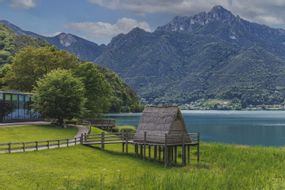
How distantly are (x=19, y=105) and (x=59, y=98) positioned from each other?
10.2 metres

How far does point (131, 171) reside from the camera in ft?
119

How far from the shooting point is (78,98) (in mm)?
64750

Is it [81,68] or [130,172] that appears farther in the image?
[81,68]

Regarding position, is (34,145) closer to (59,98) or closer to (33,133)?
(33,133)

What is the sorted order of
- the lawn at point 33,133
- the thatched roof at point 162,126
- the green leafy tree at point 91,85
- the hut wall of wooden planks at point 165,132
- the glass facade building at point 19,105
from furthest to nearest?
the green leafy tree at point 91,85 < the glass facade building at point 19,105 < the lawn at point 33,133 < the thatched roof at point 162,126 < the hut wall of wooden planks at point 165,132

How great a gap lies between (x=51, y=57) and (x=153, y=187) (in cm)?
6624

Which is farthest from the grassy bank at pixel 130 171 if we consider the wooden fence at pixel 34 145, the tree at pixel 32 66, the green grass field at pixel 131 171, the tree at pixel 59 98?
the tree at pixel 32 66

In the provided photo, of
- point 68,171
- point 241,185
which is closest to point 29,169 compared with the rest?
point 68,171

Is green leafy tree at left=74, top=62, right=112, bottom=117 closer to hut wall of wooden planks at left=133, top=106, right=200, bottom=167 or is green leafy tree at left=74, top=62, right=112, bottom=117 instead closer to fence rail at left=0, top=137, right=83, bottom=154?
fence rail at left=0, top=137, right=83, bottom=154

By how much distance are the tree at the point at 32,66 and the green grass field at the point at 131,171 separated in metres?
42.3

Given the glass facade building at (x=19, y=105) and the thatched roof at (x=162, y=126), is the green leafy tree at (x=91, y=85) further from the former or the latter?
the thatched roof at (x=162, y=126)

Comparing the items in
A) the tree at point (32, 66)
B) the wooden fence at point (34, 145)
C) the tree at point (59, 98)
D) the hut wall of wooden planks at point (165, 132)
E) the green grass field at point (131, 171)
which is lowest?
the green grass field at point (131, 171)

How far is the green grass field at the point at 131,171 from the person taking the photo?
28078 mm

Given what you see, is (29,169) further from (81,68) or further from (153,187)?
(81,68)
